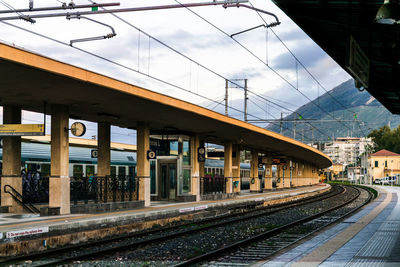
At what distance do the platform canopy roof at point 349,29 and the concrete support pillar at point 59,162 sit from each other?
9798 millimetres

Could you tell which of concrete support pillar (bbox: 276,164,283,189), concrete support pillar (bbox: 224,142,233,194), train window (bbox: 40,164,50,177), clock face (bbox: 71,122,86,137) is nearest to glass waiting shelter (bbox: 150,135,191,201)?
train window (bbox: 40,164,50,177)

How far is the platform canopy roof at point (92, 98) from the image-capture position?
1268 centimetres

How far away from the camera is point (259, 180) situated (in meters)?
43.7

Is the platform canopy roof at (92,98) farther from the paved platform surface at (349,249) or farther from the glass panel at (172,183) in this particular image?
the paved platform surface at (349,249)

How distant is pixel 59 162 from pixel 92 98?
8.75 feet

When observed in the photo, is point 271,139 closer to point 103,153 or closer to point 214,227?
point 103,153

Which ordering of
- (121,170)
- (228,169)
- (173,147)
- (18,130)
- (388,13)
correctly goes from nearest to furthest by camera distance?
(388,13) < (18,130) < (173,147) < (121,170) < (228,169)

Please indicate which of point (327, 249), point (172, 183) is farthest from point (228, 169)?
point (327, 249)

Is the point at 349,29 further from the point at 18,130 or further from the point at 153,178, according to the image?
the point at 153,178

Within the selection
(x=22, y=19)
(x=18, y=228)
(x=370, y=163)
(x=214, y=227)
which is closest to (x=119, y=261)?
(x=18, y=228)

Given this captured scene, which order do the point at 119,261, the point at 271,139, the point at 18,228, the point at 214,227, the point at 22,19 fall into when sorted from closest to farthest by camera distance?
the point at 119,261
the point at 18,228
the point at 22,19
the point at 214,227
the point at 271,139

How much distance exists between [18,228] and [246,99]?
32417 mm

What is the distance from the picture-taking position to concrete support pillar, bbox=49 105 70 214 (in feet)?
57.0

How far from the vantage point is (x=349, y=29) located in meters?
10.2
